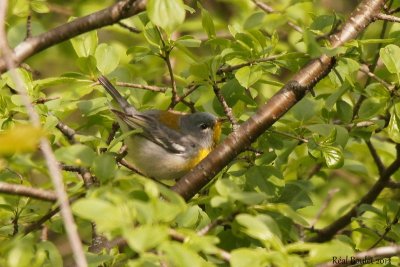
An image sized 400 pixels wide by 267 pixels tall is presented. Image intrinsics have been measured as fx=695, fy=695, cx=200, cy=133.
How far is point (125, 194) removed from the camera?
2.28 meters

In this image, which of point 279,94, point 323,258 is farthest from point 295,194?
point 323,258

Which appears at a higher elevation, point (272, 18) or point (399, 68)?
point (272, 18)

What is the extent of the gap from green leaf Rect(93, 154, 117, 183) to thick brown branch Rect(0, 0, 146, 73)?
0.57 m

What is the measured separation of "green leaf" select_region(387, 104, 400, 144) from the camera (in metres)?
3.51

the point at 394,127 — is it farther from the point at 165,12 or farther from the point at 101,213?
the point at 101,213

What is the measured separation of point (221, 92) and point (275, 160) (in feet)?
1.48

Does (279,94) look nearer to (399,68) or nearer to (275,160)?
(275,160)

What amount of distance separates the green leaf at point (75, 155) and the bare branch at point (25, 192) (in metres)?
0.22

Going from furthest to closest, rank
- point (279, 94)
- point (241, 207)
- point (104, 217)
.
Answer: point (279, 94), point (241, 207), point (104, 217)

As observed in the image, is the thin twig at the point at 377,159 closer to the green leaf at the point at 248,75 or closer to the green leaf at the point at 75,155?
the green leaf at the point at 248,75

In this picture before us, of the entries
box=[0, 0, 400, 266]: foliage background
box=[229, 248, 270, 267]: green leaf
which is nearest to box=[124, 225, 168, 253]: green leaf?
box=[0, 0, 400, 266]: foliage background

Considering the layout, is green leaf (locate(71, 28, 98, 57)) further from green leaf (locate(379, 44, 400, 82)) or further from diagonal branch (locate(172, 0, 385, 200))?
green leaf (locate(379, 44, 400, 82))

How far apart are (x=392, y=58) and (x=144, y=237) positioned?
2020 mm

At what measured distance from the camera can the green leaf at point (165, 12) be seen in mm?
2674
